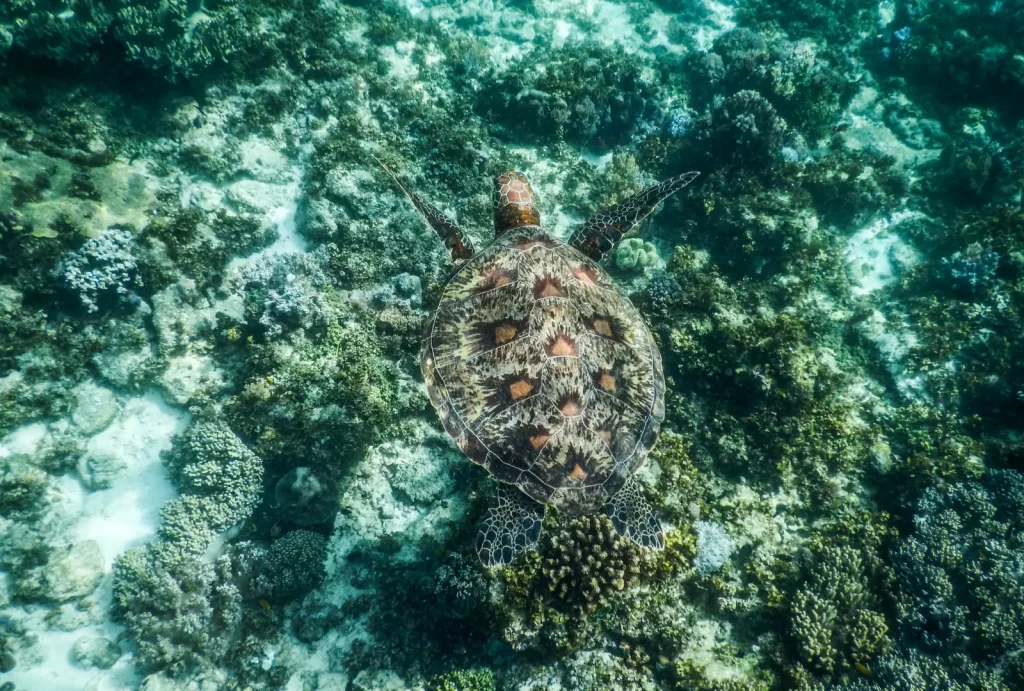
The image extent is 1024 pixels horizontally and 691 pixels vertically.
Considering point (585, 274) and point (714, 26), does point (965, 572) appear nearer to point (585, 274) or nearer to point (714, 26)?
Answer: point (585, 274)

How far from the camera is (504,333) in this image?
359cm

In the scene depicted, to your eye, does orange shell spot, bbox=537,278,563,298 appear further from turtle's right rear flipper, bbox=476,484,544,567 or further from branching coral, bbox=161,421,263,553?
branching coral, bbox=161,421,263,553

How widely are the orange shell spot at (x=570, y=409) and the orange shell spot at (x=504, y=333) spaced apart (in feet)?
2.25

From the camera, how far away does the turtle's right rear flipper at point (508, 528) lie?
3.35 metres

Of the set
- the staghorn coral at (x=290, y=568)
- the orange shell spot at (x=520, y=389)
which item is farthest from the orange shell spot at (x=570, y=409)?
the staghorn coral at (x=290, y=568)

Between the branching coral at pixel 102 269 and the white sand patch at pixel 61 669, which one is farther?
the branching coral at pixel 102 269

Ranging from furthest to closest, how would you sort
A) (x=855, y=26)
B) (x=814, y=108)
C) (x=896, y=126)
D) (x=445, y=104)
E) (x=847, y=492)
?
(x=855, y=26) → (x=896, y=126) → (x=814, y=108) → (x=445, y=104) → (x=847, y=492)

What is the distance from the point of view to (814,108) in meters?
7.86

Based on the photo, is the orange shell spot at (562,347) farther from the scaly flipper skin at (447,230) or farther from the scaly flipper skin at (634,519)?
the scaly flipper skin at (447,230)

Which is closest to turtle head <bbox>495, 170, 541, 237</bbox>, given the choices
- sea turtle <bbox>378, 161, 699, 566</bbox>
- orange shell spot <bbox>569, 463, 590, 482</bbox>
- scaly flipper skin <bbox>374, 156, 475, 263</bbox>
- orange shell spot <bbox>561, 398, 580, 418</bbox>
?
scaly flipper skin <bbox>374, 156, 475, 263</bbox>

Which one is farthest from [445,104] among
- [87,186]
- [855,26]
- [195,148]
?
[855,26]

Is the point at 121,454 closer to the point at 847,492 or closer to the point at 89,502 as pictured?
the point at 89,502

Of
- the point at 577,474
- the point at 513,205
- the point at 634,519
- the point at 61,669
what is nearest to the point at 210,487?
the point at 61,669

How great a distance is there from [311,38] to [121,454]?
22.8 feet
